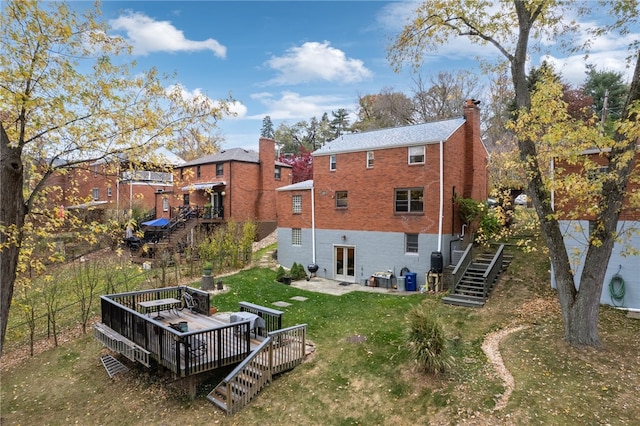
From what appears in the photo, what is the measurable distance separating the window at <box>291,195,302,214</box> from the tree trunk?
17360 mm

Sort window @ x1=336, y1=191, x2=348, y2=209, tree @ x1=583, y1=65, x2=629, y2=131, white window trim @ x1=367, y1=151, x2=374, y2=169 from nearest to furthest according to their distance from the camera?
1. white window trim @ x1=367, y1=151, x2=374, y2=169
2. window @ x1=336, y1=191, x2=348, y2=209
3. tree @ x1=583, y1=65, x2=629, y2=131

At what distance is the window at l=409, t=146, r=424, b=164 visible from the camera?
18656mm

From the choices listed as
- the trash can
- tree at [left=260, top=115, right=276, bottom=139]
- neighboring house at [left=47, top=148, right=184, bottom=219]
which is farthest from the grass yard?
tree at [left=260, top=115, right=276, bottom=139]

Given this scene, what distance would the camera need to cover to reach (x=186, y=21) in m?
11.8

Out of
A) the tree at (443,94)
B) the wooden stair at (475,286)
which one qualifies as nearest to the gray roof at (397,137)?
the wooden stair at (475,286)

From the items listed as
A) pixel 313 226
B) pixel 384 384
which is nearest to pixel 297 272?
pixel 313 226

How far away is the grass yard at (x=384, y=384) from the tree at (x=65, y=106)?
4648 mm

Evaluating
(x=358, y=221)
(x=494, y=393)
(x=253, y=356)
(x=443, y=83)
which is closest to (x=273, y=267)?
(x=358, y=221)

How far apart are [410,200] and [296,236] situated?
26.0 feet

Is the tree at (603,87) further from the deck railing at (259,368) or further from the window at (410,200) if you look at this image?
the deck railing at (259,368)

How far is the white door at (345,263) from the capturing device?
20984mm

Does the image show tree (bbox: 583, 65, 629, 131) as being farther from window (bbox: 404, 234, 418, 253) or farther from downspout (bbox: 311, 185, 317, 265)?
downspout (bbox: 311, 185, 317, 265)

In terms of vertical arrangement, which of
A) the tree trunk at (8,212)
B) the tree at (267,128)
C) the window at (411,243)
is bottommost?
the window at (411,243)

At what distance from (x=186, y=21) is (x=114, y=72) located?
19.1 feet
